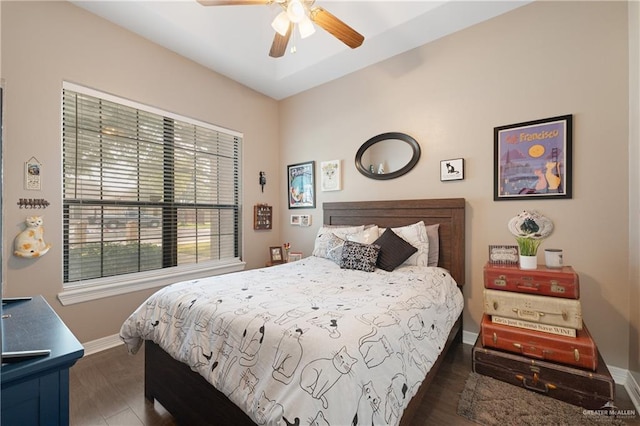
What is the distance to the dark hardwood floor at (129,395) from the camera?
5.85ft

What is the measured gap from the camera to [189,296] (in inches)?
71.2

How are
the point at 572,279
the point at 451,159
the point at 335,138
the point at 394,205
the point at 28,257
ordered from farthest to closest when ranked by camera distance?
1. the point at 335,138
2. the point at 394,205
3. the point at 451,159
4. the point at 28,257
5. the point at 572,279

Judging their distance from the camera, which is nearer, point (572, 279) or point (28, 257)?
point (572, 279)

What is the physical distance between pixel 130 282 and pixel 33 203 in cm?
100

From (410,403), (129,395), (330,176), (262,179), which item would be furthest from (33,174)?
(410,403)

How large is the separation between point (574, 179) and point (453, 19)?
1.74 m

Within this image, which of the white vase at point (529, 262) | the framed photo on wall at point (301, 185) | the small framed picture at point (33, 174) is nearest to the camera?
the white vase at point (529, 262)

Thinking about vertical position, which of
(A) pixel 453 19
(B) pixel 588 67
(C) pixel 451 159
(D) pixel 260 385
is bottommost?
(D) pixel 260 385

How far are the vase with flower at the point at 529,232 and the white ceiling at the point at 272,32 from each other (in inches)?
72.7

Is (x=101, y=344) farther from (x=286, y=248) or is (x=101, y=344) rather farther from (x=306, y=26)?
(x=306, y=26)

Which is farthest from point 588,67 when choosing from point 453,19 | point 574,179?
point 453,19

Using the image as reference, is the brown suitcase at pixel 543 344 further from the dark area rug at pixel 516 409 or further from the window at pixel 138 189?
the window at pixel 138 189

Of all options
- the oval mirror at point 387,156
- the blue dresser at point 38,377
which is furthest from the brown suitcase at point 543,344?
the blue dresser at point 38,377

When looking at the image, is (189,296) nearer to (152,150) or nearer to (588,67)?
(152,150)
